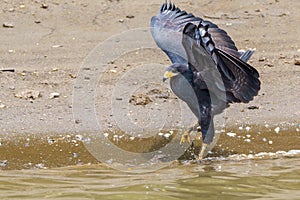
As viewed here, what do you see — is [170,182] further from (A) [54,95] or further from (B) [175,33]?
(A) [54,95]

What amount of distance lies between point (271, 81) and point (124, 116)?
188 cm

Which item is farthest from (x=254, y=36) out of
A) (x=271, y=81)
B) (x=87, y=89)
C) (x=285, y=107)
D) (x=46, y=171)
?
(x=46, y=171)

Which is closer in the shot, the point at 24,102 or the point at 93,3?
the point at 24,102

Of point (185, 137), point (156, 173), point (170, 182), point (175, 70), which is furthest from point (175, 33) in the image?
point (170, 182)

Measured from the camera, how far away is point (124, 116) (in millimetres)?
8094

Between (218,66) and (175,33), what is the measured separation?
880mm

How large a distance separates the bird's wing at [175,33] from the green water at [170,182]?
1.03m

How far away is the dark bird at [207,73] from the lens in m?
6.51

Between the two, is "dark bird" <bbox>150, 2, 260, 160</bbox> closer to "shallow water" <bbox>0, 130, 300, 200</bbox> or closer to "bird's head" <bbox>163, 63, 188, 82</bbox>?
"bird's head" <bbox>163, 63, 188, 82</bbox>

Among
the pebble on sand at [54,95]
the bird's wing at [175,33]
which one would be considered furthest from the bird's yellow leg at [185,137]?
the pebble on sand at [54,95]

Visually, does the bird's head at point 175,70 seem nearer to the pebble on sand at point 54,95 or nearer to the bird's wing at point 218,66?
the bird's wing at point 218,66

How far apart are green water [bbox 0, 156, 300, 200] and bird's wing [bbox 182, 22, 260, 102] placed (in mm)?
667

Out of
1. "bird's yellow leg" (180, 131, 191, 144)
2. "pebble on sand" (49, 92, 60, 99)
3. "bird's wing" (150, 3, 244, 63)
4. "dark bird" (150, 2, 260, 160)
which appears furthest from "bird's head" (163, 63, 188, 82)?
"pebble on sand" (49, 92, 60, 99)

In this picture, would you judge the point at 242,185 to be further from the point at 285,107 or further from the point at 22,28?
the point at 22,28
